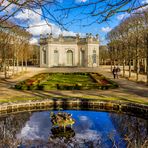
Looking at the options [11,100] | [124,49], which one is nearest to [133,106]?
[11,100]

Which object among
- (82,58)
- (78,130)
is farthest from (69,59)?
(78,130)

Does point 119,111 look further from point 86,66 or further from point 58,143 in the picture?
point 86,66

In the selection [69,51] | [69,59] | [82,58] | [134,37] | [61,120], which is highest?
[134,37]

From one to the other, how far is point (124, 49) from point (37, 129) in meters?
24.3

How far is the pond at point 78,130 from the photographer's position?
904 centimetres

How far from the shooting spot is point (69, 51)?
5509cm

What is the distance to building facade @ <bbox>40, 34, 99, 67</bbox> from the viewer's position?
53.2 metres

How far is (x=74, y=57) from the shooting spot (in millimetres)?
54656

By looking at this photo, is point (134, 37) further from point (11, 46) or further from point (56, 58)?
point (56, 58)

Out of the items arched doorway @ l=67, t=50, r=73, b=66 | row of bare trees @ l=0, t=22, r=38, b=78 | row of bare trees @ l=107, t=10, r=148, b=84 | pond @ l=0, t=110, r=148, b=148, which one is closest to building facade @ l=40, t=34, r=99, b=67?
arched doorway @ l=67, t=50, r=73, b=66

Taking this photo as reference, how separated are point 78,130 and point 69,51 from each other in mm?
44832

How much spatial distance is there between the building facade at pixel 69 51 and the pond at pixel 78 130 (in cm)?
3954

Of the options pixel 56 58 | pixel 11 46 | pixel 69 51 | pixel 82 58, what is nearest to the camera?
pixel 11 46

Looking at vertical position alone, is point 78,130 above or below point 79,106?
below
